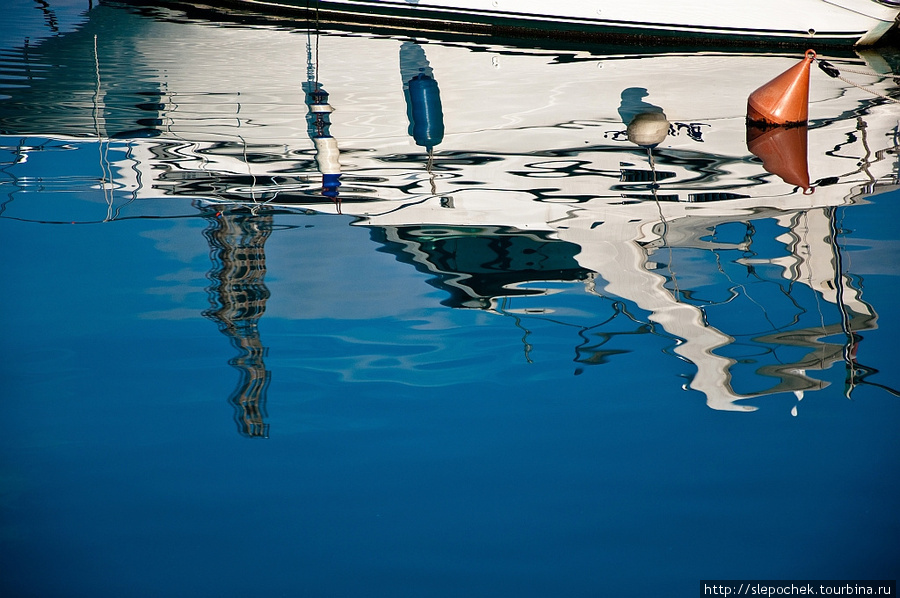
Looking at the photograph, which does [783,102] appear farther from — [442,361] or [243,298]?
[243,298]

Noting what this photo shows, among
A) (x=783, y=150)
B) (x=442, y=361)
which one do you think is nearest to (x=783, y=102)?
(x=783, y=150)

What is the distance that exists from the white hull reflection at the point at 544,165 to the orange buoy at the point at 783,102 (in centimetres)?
23

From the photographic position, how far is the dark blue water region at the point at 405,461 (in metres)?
2.02

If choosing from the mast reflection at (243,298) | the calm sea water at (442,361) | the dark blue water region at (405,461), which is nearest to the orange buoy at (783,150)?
the calm sea water at (442,361)

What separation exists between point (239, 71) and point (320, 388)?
7211 millimetres

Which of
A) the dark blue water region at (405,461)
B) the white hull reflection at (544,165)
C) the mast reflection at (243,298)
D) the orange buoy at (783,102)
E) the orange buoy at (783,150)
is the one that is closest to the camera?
the dark blue water region at (405,461)

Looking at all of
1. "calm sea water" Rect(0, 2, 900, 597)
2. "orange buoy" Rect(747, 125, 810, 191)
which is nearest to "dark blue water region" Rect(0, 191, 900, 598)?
"calm sea water" Rect(0, 2, 900, 597)

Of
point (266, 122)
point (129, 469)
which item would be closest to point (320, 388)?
point (129, 469)

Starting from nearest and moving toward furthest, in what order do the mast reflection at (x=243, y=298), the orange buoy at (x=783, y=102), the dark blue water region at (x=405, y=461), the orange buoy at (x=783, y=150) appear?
the dark blue water region at (x=405, y=461) → the mast reflection at (x=243, y=298) → the orange buoy at (x=783, y=150) → the orange buoy at (x=783, y=102)

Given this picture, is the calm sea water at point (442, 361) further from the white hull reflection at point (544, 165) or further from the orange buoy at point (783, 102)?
the orange buoy at point (783, 102)

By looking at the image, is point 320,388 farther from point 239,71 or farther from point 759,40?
point 759,40

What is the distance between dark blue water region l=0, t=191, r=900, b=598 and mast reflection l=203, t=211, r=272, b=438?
0.13 ft

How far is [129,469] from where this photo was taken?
2340 mm

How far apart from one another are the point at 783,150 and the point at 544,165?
199cm
